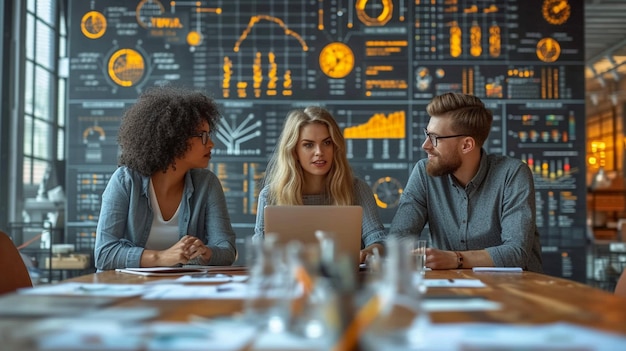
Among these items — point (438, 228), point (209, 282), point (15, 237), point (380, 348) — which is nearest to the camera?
point (380, 348)

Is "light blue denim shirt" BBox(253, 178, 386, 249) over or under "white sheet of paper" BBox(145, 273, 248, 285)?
over

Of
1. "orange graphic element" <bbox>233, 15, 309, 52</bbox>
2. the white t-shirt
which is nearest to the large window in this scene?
"orange graphic element" <bbox>233, 15, 309, 52</bbox>

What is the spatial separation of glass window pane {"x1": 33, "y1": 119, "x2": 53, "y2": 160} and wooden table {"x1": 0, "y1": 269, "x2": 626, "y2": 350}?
129 inches

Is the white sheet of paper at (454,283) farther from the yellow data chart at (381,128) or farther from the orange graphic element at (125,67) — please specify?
the orange graphic element at (125,67)

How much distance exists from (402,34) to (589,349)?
433 cm

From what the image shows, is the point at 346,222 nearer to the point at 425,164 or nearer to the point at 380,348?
the point at 425,164

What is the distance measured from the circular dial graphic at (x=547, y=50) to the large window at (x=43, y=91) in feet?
10.9

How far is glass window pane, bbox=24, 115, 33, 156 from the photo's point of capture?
206 inches

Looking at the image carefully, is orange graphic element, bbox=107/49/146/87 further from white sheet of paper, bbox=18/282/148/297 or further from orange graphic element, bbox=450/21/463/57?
white sheet of paper, bbox=18/282/148/297

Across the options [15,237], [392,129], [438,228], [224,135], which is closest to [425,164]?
[438,228]

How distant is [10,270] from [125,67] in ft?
9.95

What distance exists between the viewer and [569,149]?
5.23 m

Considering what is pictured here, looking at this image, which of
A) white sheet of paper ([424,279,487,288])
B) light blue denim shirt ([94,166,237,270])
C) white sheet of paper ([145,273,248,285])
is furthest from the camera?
light blue denim shirt ([94,166,237,270])

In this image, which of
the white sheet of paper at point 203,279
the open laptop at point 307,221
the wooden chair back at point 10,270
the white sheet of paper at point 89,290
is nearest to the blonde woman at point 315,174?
the open laptop at point 307,221
